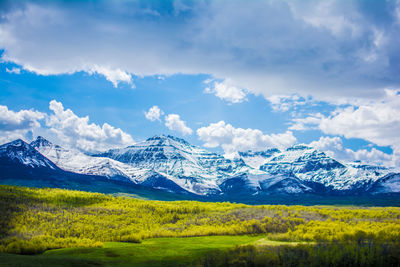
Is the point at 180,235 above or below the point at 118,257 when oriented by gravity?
below

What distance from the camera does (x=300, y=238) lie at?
82000 millimetres

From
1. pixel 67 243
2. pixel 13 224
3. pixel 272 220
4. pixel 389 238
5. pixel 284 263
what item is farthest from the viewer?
pixel 272 220

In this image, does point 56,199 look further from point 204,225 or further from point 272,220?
point 272,220

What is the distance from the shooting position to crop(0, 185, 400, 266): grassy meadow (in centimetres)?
5494

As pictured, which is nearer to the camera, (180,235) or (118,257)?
(118,257)

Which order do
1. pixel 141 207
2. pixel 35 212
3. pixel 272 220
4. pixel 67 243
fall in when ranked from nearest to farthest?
pixel 67 243, pixel 272 220, pixel 35 212, pixel 141 207

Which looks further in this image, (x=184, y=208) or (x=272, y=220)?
(x=184, y=208)

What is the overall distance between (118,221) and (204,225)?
2968 centimetres

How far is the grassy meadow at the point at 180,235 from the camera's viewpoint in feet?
180

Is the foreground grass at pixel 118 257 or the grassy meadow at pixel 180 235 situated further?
the grassy meadow at pixel 180 235

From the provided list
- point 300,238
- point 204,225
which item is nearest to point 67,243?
point 204,225

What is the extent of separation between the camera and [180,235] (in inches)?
4013

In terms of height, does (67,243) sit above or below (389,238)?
below

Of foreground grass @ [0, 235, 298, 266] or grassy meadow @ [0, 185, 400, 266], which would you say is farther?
grassy meadow @ [0, 185, 400, 266]
